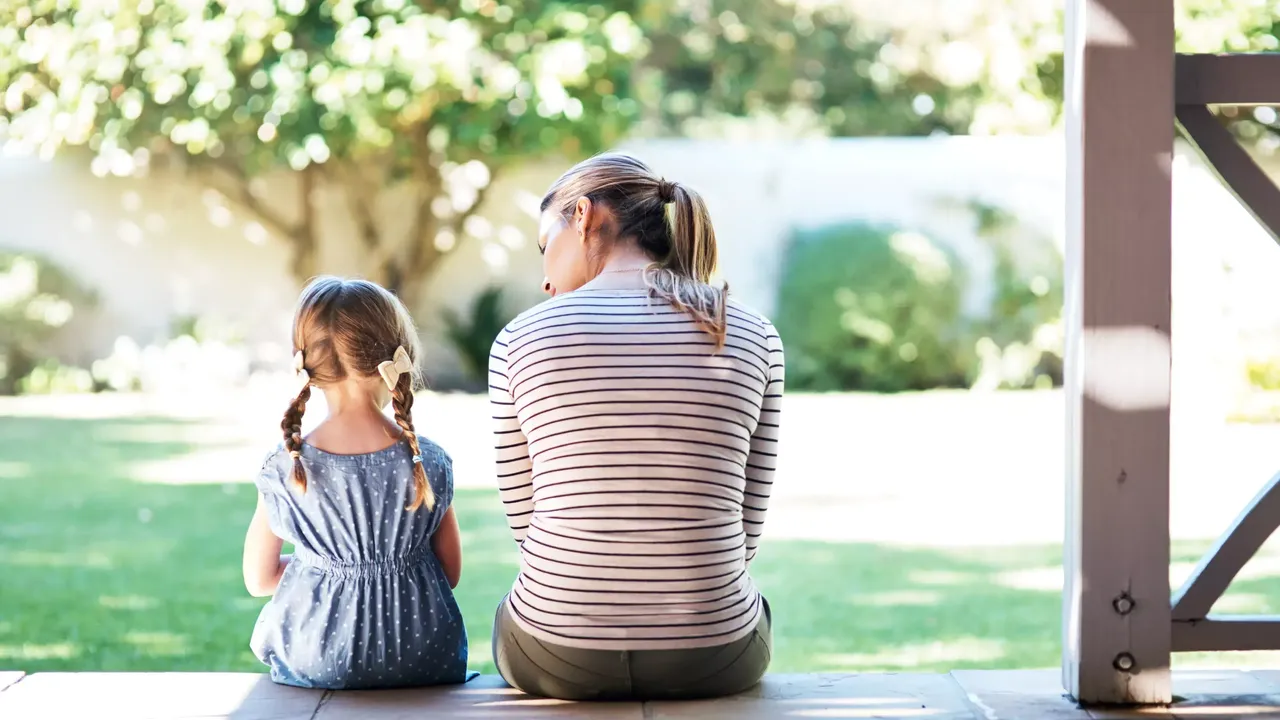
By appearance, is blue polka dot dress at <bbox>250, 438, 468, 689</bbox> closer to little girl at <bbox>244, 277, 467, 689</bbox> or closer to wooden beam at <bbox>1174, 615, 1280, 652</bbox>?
little girl at <bbox>244, 277, 467, 689</bbox>

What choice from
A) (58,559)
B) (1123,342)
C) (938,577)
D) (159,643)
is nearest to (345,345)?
(1123,342)

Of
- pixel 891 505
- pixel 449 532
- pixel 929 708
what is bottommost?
pixel 891 505

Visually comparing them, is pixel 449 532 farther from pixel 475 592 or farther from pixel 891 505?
pixel 891 505

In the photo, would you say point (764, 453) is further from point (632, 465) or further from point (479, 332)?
point (479, 332)

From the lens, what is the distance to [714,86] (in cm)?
1970

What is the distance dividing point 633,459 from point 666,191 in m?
0.50

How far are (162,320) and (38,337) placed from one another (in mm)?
926

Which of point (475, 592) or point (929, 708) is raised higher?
point (929, 708)

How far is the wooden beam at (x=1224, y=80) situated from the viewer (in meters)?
2.44

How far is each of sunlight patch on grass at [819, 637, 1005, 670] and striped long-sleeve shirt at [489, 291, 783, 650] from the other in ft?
5.30

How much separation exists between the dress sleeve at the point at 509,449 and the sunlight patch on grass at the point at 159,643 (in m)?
1.86

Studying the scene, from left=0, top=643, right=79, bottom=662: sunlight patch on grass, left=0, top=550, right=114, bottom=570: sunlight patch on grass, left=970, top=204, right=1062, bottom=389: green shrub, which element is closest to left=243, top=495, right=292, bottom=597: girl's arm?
left=0, top=643, right=79, bottom=662: sunlight patch on grass

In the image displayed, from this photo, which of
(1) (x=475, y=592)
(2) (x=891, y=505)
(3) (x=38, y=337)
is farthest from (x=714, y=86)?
(1) (x=475, y=592)

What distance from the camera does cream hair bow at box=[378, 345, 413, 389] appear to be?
2525 millimetres
